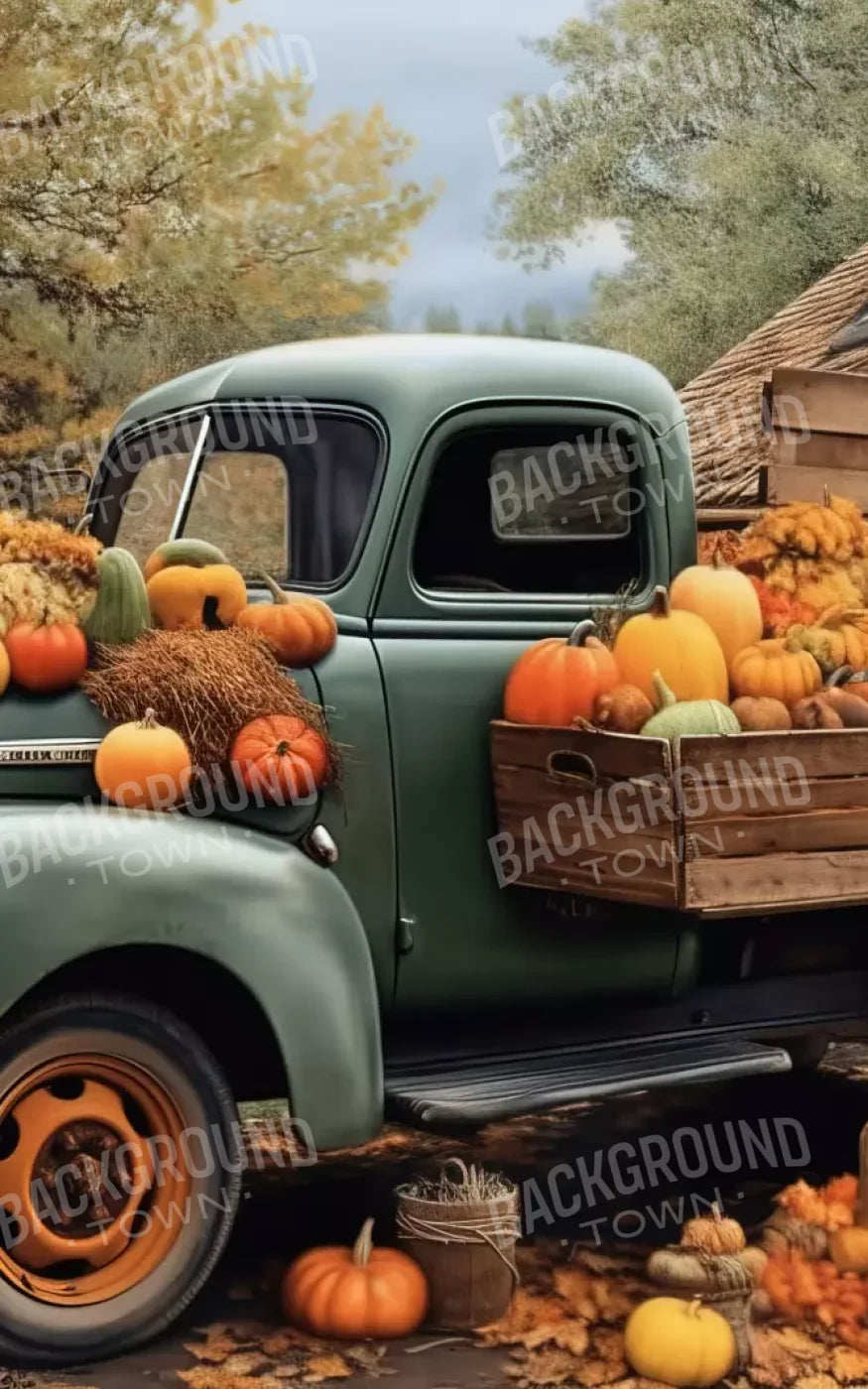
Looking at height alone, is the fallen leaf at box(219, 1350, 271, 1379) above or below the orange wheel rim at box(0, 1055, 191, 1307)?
below

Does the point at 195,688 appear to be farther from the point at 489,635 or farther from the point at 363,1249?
the point at 363,1249

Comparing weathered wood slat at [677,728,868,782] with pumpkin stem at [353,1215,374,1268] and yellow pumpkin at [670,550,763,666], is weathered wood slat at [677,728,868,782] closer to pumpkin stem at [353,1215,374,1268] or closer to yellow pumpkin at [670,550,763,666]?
yellow pumpkin at [670,550,763,666]

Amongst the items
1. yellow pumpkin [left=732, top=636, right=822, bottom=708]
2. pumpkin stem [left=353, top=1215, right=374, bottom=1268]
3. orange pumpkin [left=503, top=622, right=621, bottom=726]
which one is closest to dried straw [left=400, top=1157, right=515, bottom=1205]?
pumpkin stem [left=353, top=1215, right=374, bottom=1268]

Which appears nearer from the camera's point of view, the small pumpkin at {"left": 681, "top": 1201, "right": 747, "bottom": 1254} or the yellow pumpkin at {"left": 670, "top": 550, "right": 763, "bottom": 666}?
the small pumpkin at {"left": 681, "top": 1201, "right": 747, "bottom": 1254}

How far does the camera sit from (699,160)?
29016mm

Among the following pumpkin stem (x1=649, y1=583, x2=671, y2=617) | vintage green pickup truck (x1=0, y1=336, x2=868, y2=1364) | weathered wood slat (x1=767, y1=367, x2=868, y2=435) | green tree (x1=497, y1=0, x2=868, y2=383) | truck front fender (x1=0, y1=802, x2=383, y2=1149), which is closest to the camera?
truck front fender (x1=0, y1=802, x2=383, y2=1149)

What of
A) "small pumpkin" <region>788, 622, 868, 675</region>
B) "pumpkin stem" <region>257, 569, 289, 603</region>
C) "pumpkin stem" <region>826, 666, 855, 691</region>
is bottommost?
"pumpkin stem" <region>826, 666, 855, 691</region>

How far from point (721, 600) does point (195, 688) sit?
1.58 metres

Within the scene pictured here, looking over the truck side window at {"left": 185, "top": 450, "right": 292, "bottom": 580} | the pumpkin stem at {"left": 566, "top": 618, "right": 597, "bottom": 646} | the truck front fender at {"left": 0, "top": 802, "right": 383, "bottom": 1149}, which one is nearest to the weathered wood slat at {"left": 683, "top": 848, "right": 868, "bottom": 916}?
the pumpkin stem at {"left": 566, "top": 618, "right": 597, "bottom": 646}

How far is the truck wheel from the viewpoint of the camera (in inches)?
172

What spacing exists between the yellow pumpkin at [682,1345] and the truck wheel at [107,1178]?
108 centimetres

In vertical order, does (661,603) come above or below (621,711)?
above

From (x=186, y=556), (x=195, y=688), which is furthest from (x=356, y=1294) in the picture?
(x=186, y=556)

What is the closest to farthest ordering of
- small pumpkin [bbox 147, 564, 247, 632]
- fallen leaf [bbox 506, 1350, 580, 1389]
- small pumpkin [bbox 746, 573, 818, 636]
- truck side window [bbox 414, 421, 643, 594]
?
1. fallen leaf [bbox 506, 1350, 580, 1389]
2. small pumpkin [bbox 147, 564, 247, 632]
3. truck side window [bbox 414, 421, 643, 594]
4. small pumpkin [bbox 746, 573, 818, 636]
